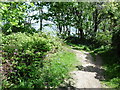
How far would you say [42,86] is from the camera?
3898 mm

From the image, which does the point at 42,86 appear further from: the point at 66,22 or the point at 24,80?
the point at 66,22

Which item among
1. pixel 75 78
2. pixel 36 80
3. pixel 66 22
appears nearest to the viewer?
pixel 36 80

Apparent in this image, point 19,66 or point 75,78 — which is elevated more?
point 19,66

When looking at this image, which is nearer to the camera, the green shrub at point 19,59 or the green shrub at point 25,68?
the green shrub at point 25,68

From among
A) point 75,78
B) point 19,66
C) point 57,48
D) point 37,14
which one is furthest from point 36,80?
point 37,14

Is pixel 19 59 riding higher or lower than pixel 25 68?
higher

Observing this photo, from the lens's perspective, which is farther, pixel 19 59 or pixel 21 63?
pixel 19 59

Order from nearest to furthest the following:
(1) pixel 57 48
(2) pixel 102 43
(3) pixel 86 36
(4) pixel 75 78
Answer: (4) pixel 75 78 → (1) pixel 57 48 → (2) pixel 102 43 → (3) pixel 86 36

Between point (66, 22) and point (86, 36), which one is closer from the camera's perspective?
point (66, 22)

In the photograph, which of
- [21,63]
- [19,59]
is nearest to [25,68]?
[21,63]

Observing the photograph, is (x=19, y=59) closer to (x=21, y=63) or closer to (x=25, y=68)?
(x=21, y=63)

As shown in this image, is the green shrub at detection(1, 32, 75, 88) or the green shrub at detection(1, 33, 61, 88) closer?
the green shrub at detection(1, 32, 75, 88)

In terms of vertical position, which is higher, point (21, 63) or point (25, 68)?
point (21, 63)

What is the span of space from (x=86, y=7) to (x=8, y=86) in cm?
1158
